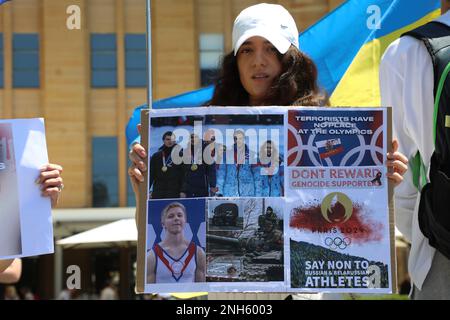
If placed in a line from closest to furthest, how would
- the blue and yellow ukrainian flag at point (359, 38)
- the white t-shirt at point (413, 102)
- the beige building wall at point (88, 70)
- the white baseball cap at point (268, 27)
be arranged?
the white t-shirt at point (413, 102) < the white baseball cap at point (268, 27) < the blue and yellow ukrainian flag at point (359, 38) < the beige building wall at point (88, 70)

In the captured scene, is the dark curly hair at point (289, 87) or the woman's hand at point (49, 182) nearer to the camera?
the woman's hand at point (49, 182)

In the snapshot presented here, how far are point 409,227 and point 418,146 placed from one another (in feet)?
1.03

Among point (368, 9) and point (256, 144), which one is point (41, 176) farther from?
point (368, 9)

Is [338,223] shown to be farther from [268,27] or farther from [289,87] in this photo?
[268,27]

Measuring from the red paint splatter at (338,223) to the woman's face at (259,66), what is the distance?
658 mm

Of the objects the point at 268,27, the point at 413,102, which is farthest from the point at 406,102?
the point at 268,27

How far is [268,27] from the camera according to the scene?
3.02 meters

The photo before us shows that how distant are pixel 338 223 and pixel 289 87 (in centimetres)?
65

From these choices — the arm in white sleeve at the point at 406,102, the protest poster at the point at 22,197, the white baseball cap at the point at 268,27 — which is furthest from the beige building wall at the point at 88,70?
the arm in white sleeve at the point at 406,102

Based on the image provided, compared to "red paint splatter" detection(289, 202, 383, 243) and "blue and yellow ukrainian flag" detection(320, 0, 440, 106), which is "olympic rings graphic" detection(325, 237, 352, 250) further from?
"blue and yellow ukrainian flag" detection(320, 0, 440, 106)

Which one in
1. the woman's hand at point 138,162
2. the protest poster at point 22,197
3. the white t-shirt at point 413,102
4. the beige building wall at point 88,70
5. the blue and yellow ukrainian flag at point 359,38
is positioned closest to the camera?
the white t-shirt at point 413,102

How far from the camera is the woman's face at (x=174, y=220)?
2.62 meters

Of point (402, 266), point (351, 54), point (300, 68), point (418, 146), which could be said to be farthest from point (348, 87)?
point (402, 266)

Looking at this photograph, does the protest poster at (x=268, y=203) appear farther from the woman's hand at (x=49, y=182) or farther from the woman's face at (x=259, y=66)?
the woman's face at (x=259, y=66)
